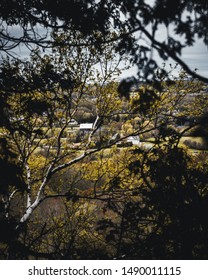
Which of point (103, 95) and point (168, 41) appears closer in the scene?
point (168, 41)

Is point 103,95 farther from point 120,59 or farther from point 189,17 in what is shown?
point 189,17

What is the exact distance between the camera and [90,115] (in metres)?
9.75

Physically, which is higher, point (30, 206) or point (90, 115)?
point (90, 115)

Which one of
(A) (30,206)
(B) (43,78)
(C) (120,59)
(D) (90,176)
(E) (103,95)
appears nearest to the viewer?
(B) (43,78)

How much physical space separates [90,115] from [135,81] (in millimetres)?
7165

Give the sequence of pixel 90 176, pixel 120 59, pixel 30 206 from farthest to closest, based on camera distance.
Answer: pixel 90 176 < pixel 120 59 < pixel 30 206

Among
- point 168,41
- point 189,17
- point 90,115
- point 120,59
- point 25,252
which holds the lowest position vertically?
point 25,252

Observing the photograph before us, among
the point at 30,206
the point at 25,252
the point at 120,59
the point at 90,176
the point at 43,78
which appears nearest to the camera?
the point at 25,252

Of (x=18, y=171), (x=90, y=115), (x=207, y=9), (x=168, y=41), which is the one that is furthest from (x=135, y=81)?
(x=90, y=115)

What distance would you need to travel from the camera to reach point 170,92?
27.3 feet

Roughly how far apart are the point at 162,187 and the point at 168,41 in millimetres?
1931

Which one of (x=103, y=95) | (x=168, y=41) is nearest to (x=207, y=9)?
(x=168, y=41)
